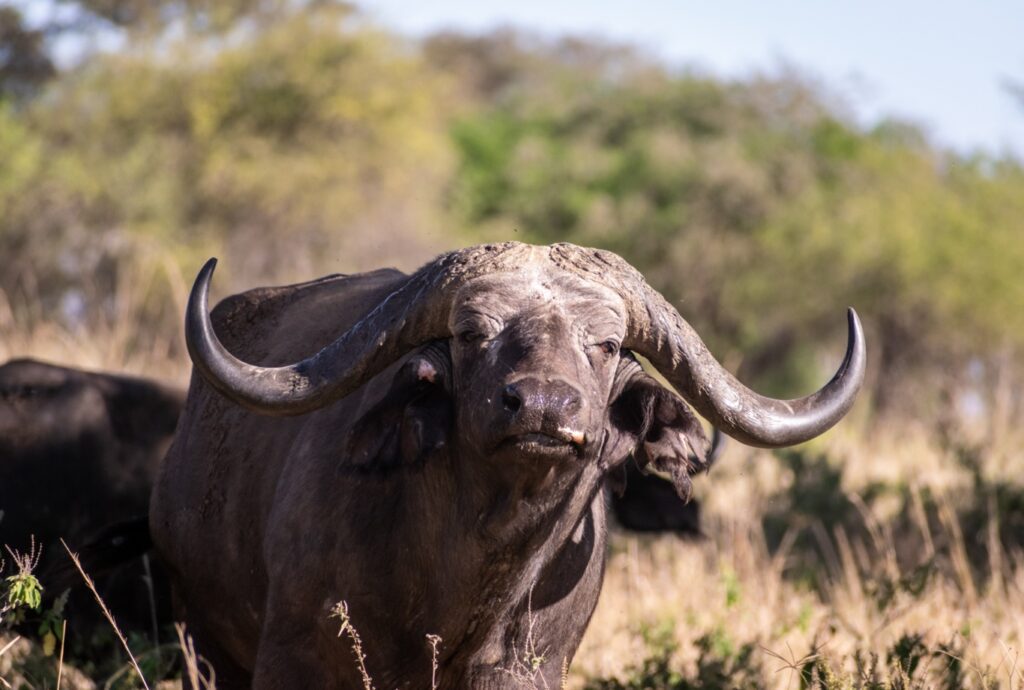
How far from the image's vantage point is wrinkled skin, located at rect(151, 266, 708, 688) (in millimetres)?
4691

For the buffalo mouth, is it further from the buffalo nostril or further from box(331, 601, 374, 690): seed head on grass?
box(331, 601, 374, 690): seed head on grass

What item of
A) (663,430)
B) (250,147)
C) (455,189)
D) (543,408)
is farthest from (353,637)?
(455,189)

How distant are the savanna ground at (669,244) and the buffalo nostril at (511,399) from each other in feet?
3.84

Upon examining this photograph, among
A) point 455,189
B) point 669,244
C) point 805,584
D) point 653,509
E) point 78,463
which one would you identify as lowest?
point 455,189

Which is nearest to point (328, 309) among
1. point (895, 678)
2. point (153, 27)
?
point (895, 678)

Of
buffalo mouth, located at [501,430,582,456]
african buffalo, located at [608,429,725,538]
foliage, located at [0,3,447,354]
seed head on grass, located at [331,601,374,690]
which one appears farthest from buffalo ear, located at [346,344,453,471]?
foliage, located at [0,3,447,354]

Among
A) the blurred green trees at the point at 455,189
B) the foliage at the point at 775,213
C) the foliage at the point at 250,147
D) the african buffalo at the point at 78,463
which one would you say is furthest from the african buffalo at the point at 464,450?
the foliage at the point at 775,213

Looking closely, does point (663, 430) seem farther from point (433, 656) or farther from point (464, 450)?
point (433, 656)

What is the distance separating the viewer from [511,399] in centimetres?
445

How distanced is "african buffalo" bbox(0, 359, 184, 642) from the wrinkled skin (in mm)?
1809

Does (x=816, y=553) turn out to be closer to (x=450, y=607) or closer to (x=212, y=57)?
(x=450, y=607)

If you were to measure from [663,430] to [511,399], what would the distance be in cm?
103

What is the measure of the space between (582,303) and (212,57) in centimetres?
2243

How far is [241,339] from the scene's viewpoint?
22.1ft
